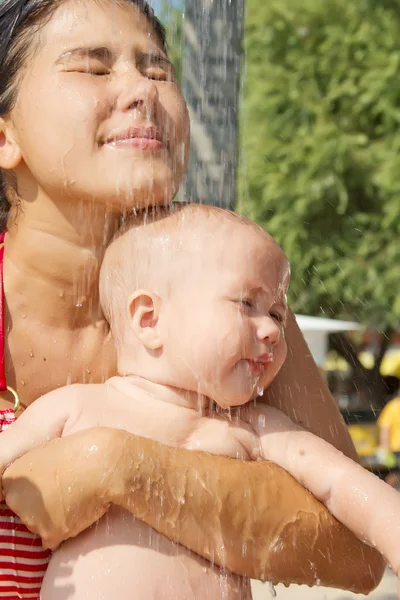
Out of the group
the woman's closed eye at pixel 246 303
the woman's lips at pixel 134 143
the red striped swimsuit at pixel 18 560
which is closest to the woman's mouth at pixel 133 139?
the woman's lips at pixel 134 143

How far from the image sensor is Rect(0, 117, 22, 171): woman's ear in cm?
271

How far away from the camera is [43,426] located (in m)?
2.48

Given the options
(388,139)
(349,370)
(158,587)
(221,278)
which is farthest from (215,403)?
(388,139)

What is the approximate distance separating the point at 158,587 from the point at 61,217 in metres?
0.98

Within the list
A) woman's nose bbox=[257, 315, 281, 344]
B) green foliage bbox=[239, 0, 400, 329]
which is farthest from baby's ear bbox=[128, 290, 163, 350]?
green foliage bbox=[239, 0, 400, 329]

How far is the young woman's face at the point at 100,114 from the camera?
8.27 feet

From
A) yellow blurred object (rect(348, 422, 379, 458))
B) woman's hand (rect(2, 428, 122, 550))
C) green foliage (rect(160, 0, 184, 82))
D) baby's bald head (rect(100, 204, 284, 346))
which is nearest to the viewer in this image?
woman's hand (rect(2, 428, 122, 550))

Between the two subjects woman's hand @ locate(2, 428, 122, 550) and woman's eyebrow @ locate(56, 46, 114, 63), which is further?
woman's eyebrow @ locate(56, 46, 114, 63)

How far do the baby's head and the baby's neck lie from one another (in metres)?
0.03

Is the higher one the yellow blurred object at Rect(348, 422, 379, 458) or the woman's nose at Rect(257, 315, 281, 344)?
the woman's nose at Rect(257, 315, 281, 344)

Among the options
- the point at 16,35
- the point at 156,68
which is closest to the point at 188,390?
the point at 156,68

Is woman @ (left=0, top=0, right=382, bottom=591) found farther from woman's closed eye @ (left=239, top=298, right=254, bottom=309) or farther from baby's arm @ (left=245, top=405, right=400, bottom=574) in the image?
woman's closed eye @ (left=239, top=298, right=254, bottom=309)

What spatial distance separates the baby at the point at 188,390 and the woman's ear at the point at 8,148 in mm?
350

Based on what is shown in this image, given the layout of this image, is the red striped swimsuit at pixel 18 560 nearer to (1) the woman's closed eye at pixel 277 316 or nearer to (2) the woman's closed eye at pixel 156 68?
(1) the woman's closed eye at pixel 277 316
